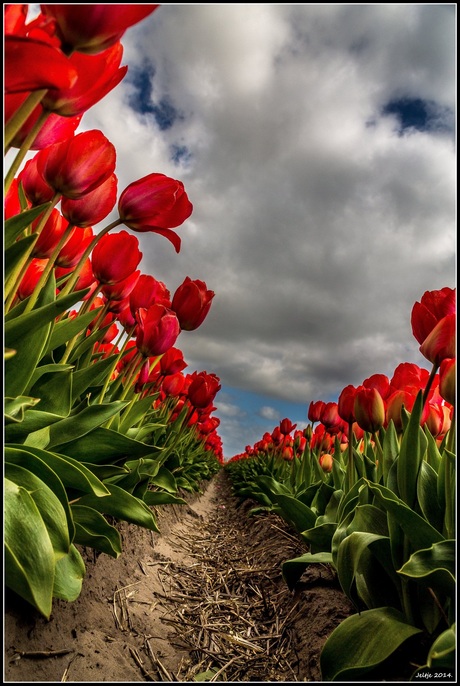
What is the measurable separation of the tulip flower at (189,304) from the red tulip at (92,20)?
1.61m

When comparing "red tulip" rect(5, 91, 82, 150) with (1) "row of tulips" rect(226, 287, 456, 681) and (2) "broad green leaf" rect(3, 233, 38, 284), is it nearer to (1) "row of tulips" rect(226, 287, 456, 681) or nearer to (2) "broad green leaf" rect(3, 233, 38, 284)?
(2) "broad green leaf" rect(3, 233, 38, 284)

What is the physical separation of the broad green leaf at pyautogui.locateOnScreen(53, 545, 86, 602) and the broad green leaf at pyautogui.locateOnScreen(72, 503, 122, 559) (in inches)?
5.8

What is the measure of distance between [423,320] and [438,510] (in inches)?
29.2

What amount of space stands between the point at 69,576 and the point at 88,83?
1458 mm

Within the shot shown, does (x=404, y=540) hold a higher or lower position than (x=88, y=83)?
lower

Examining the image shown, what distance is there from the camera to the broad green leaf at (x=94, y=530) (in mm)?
1608

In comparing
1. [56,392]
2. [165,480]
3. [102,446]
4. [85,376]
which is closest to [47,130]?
[56,392]

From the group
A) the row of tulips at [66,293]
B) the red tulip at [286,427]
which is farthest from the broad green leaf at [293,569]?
the red tulip at [286,427]

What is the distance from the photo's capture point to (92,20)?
2.68 feet

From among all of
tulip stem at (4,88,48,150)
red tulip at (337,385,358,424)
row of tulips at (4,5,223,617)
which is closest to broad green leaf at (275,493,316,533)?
red tulip at (337,385,358,424)

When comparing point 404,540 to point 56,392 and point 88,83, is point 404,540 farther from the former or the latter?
point 88,83

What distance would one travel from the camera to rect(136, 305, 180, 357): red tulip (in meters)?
2.31

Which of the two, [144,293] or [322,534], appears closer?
[322,534]

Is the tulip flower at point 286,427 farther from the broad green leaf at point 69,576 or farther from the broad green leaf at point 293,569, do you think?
the broad green leaf at point 69,576
